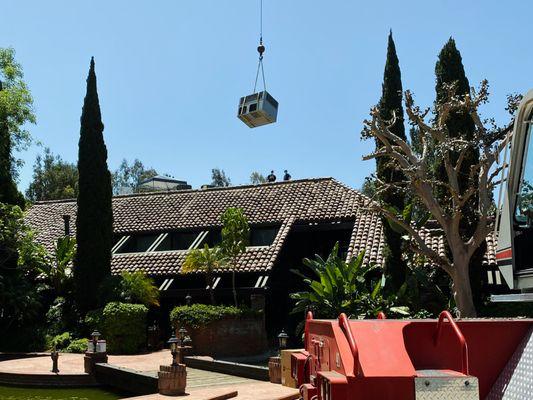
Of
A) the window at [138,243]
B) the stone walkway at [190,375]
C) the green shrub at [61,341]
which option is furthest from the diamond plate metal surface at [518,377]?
the window at [138,243]

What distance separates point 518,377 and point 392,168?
16.4 metres

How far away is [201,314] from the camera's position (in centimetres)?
2014

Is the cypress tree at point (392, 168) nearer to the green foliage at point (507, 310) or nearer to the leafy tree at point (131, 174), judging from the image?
the green foliage at point (507, 310)

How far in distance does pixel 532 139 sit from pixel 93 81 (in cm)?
2369

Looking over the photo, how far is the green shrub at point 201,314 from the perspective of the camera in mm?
20016

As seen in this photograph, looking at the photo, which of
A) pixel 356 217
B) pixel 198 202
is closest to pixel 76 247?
pixel 198 202

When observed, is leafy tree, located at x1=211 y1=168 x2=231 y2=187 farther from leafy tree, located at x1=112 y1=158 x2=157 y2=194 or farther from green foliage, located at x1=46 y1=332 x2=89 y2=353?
green foliage, located at x1=46 y1=332 x2=89 y2=353

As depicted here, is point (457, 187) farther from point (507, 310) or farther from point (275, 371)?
point (275, 371)

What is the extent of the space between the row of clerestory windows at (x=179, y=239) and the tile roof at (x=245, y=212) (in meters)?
0.32

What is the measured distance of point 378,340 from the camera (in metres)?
4.45

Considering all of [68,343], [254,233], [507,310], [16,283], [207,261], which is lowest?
[68,343]

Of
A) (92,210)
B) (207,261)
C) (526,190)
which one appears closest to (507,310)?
(207,261)

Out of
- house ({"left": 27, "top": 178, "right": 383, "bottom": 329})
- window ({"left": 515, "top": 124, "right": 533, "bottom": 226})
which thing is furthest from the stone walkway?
window ({"left": 515, "top": 124, "right": 533, "bottom": 226})

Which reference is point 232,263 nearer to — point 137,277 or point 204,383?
point 137,277
